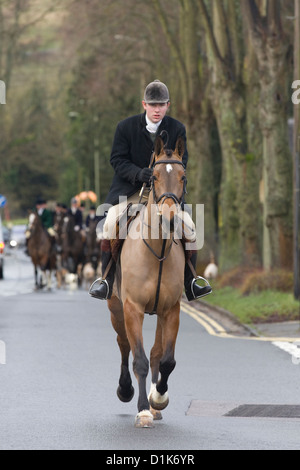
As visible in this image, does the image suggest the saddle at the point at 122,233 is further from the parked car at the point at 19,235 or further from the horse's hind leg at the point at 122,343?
the parked car at the point at 19,235

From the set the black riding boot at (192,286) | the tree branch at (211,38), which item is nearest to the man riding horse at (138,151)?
the black riding boot at (192,286)

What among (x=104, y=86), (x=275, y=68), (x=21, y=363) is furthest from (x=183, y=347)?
(x=104, y=86)

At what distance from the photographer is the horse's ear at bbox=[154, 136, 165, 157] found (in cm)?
1034

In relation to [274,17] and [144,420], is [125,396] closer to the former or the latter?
[144,420]

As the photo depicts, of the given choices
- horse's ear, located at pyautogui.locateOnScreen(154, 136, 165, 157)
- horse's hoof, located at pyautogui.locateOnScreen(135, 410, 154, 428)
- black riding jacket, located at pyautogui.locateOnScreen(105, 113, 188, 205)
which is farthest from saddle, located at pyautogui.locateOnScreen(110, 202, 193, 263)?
horse's hoof, located at pyautogui.locateOnScreen(135, 410, 154, 428)

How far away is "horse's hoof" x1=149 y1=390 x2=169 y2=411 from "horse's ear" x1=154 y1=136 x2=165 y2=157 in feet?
7.12

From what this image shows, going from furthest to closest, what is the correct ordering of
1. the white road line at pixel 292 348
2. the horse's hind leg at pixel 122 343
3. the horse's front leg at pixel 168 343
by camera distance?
the white road line at pixel 292 348
the horse's hind leg at pixel 122 343
the horse's front leg at pixel 168 343

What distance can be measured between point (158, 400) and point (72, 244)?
83.2ft

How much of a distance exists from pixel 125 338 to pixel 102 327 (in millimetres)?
8919

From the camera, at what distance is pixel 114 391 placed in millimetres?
12805

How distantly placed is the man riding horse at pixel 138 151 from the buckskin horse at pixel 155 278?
423 millimetres

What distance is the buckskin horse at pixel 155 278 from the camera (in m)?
10.2

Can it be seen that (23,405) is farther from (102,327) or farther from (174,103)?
(174,103)

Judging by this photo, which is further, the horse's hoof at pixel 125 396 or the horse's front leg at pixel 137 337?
the horse's hoof at pixel 125 396
